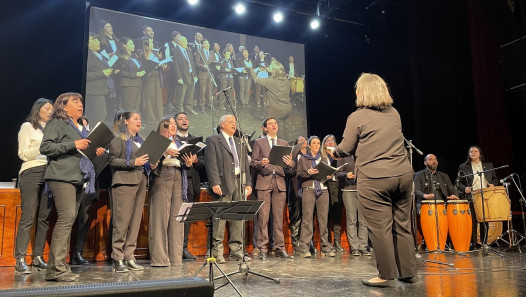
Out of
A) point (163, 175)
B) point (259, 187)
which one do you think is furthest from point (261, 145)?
point (163, 175)

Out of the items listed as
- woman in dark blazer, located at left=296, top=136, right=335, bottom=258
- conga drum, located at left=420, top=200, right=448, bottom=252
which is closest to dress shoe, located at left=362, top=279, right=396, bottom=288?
woman in dark blazer, located at left=296, top=136, right=335, bottom=258

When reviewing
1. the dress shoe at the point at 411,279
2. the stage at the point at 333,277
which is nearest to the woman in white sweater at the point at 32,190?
the stage at the point at 333,277

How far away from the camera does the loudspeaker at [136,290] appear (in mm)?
1598

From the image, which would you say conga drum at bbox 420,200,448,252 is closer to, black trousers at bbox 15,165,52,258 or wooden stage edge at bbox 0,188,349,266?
wooden stage edge at bbox 0,188,349,266

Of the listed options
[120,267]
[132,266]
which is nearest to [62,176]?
[120,267]

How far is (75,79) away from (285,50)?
4.56 metres

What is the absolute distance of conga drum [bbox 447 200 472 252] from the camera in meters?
6.86

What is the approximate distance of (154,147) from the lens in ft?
14.6

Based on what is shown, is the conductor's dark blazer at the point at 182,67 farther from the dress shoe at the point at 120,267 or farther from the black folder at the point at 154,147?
the dress shoe at the point at 120,267

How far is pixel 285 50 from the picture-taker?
10117 millimetres

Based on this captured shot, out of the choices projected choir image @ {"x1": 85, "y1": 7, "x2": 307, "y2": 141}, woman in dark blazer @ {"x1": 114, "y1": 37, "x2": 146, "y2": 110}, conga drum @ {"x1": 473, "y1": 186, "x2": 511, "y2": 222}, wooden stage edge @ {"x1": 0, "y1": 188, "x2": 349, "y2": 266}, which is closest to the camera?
wooden stage edge @ {"x1": 0, "y1": 188, "x2": 349, "y2": 266}

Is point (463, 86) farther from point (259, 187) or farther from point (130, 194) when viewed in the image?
point (130, 194)

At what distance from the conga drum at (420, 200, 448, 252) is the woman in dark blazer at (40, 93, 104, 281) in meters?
5.20

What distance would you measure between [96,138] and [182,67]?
198 inches
